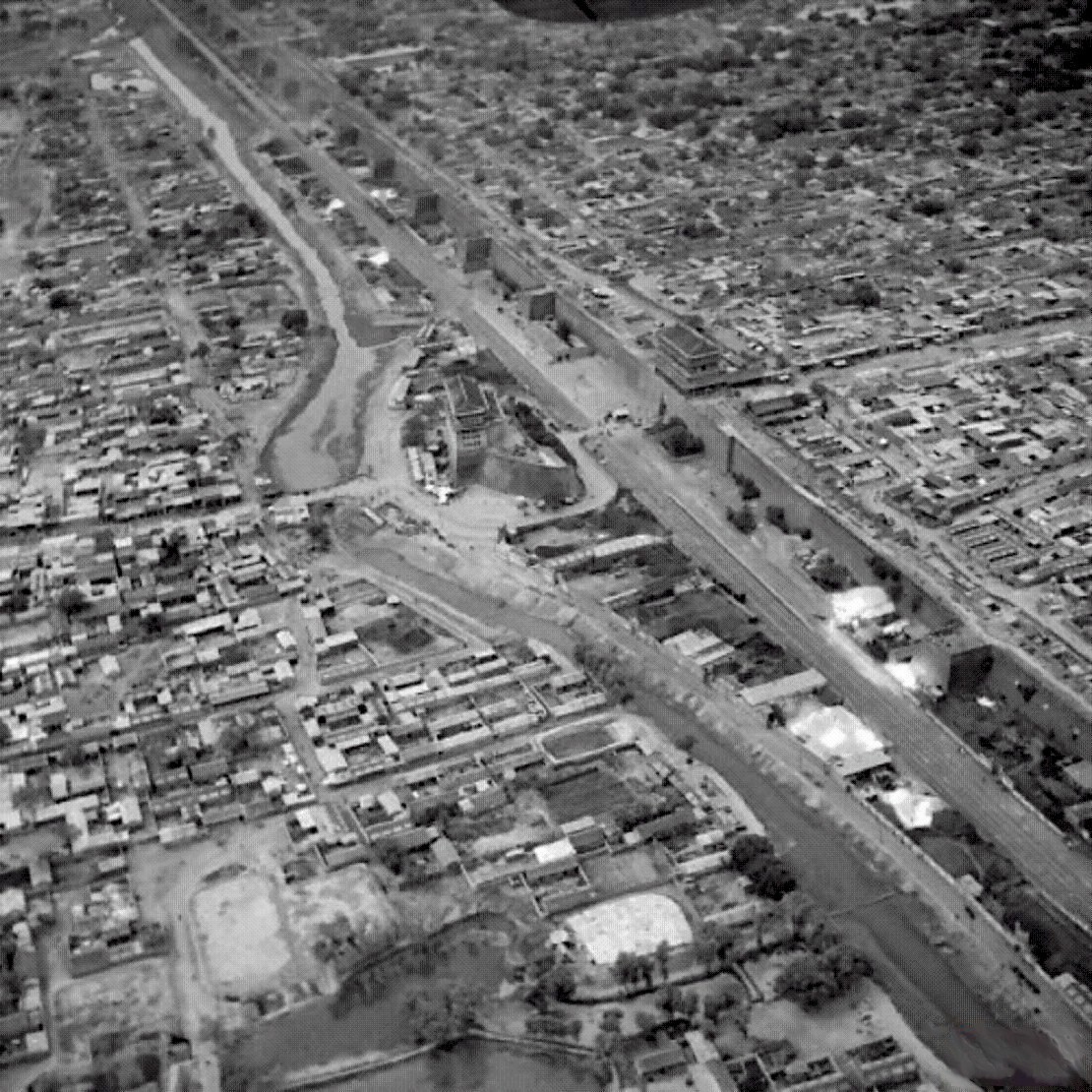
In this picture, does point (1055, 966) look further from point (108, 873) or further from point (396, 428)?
point (396, 428)

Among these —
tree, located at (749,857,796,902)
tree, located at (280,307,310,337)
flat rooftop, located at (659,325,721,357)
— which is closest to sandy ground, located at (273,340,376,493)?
tree, located at (280,307,310,337)

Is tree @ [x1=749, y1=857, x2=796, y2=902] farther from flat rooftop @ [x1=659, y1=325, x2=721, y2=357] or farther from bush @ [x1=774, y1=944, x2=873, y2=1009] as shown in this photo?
flat rooftop @ [x1=659, y1=325, x2=721, y2=357]

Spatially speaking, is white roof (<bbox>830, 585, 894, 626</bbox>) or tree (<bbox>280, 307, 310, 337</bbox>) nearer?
white roof (<bbox>830, 585, 894, 626</bbox>)

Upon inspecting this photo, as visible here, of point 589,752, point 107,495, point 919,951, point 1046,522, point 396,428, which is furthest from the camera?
point 396,428

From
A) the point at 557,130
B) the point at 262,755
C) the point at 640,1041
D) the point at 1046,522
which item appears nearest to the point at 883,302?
the point at 1046,522

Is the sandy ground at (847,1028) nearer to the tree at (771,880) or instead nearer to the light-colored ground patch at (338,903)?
the tree at (771,880)

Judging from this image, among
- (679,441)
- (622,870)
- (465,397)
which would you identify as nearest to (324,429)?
(465,397)
